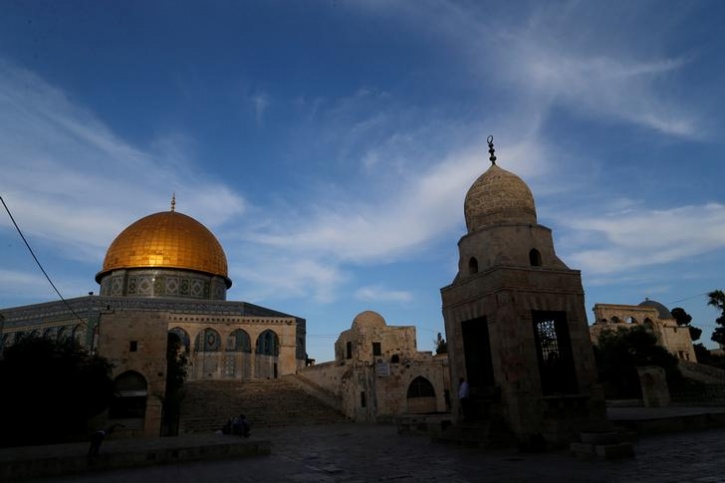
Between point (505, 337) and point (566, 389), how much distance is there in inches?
76.8

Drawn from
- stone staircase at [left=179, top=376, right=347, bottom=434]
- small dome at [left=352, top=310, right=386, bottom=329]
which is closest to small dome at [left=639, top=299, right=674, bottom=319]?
small dome at [left=352, top=310, right=386, bottom=329]

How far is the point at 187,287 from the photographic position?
117ft

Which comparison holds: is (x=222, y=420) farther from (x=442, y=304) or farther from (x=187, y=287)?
(x=187, y=287)

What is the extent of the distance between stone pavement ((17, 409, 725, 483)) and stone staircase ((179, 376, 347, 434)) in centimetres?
986

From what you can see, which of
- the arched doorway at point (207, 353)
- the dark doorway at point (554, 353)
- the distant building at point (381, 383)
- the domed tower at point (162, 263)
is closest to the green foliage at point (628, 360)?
the distant building at point (381, 383)

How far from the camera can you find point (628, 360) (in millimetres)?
27203

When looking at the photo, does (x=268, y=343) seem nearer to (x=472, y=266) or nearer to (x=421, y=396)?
(x=421, y=396)

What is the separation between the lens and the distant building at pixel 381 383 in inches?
837

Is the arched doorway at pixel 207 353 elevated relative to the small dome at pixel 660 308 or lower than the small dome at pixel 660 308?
lower

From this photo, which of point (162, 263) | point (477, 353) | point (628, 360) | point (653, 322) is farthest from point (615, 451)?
point (653, 322)

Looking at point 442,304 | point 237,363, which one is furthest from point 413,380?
point 237,363

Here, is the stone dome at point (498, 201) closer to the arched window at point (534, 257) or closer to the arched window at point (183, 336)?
the arched window at point (534, 257)

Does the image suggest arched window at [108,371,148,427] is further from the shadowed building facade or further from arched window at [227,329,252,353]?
Answer: arched window at [227,329,252,353]

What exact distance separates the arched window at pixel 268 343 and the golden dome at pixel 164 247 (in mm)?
7676
